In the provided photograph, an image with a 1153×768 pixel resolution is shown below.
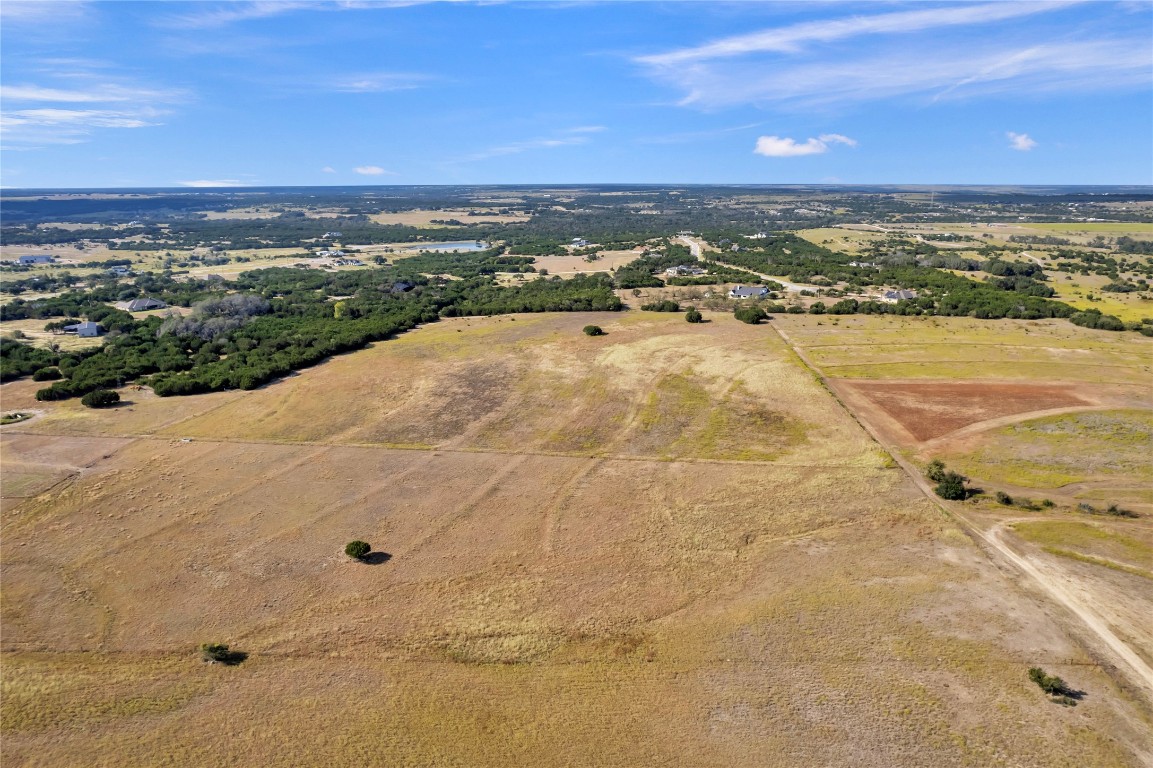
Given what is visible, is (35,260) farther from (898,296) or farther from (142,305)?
(898,296)

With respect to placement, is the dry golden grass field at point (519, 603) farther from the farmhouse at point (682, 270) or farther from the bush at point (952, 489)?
the farmhouse at point (682, 270)

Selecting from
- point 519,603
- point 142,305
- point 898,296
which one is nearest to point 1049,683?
point 519,603

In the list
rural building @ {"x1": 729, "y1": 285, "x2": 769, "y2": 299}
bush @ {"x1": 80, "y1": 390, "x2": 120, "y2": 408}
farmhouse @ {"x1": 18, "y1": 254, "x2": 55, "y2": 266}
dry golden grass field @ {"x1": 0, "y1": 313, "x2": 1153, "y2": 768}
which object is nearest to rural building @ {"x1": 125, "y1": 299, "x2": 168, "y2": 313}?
bush @ {"x1": 80, "y1": 390, "x2": 120, "y2": 408}

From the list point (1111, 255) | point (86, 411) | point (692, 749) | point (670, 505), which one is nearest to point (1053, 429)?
point (670, 505)

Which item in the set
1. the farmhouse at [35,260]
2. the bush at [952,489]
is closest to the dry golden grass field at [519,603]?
the bush at [952,489]

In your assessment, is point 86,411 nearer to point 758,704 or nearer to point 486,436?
point 486,436

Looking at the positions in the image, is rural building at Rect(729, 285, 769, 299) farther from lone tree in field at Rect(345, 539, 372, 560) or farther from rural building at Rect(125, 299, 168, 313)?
rural building at Rect(125, 299, 168, 313)
